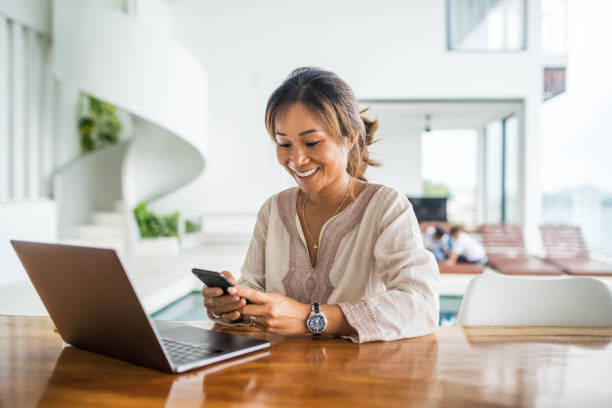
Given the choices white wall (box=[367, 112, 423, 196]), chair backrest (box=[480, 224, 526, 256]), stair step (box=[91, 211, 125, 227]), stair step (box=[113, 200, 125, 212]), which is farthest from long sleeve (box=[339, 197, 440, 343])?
white wall (box=[367, 112, 423, 196])

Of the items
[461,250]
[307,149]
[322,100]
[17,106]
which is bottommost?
[461,250]

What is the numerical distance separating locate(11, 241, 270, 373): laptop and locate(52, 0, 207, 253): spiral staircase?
18.6 ft

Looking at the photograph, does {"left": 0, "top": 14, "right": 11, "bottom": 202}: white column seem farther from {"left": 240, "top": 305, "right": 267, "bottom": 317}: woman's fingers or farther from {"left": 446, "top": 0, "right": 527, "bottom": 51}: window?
{"left": 446, "top": 0, "right": 527, "bottom": 51}: window

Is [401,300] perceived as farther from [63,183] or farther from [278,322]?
[63,183]

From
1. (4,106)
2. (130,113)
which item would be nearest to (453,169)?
(130,113)

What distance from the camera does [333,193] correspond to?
160cm

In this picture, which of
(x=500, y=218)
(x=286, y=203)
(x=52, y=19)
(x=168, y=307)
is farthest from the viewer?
(x=500, y=218)

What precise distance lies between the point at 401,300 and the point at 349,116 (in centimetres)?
55

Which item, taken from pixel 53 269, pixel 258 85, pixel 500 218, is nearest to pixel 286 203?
pixel 53 269

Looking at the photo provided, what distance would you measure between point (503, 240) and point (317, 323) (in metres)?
6.35

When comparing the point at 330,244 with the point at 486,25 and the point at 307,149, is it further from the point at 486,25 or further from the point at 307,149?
the point at 486,25

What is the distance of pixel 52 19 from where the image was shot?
661 cm

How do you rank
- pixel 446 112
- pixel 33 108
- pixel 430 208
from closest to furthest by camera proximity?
pixel 33 108 < pixel 430 208 < pixel 446 112

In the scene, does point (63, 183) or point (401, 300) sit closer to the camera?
point (401, 300)
